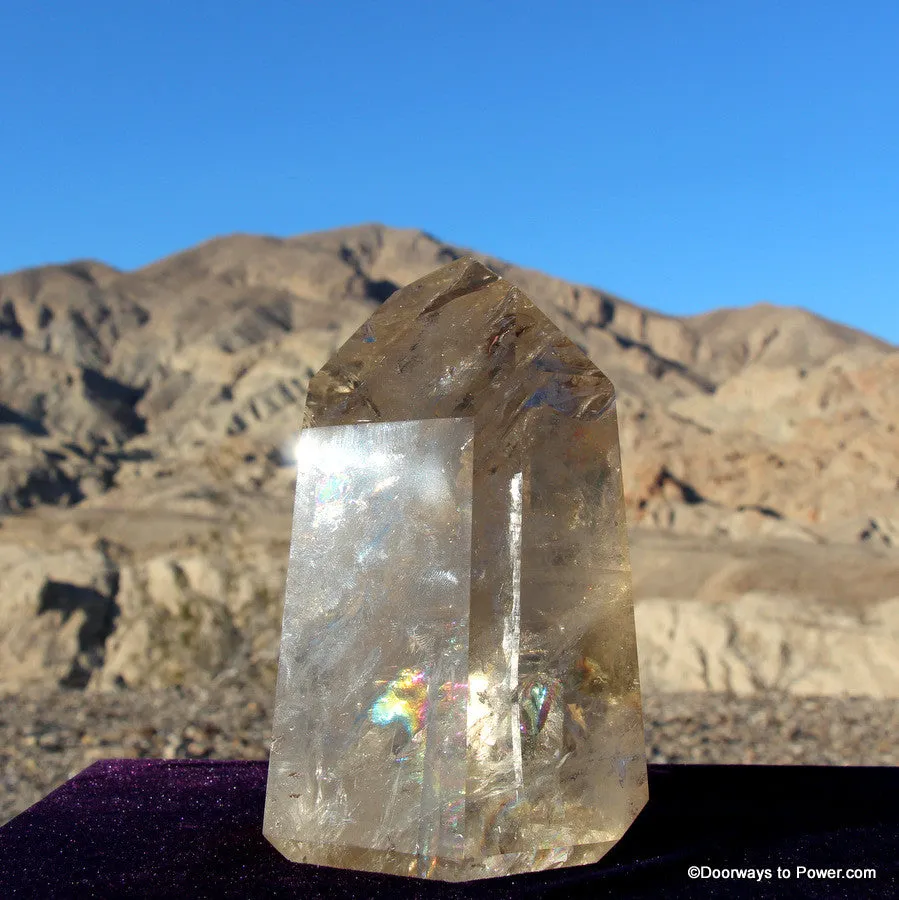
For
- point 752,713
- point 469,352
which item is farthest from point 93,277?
point 469,352

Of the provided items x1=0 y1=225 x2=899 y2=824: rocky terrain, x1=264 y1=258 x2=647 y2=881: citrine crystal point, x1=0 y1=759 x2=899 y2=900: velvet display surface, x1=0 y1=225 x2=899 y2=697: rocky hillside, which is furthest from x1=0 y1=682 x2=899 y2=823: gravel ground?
x1=264 y1=258 x2=647 y2=881: citrine crystal point

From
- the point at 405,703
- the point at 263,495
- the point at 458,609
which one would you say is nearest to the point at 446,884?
the point at 405,703

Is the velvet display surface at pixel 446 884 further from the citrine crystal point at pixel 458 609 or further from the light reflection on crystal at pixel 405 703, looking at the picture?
the light reflection on crystal at pixel 405 703

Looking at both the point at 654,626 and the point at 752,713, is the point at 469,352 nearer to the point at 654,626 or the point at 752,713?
the point at 752,713

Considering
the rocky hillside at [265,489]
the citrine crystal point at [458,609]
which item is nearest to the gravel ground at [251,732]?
the rocky hillside at [265,489]

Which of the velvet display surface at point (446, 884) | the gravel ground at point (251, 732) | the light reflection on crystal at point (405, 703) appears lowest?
the gravel ground at point (251, 732)

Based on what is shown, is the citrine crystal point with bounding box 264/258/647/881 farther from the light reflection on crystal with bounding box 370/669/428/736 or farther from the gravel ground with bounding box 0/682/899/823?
the gravel ground with bounding box 0/682/899/823
